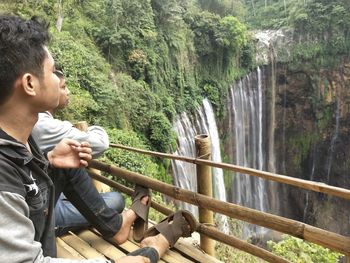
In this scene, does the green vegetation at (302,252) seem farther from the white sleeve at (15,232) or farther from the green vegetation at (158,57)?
the white sleeve at (15,232)

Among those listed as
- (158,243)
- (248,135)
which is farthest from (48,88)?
(248,135)

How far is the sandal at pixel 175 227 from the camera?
2.08m

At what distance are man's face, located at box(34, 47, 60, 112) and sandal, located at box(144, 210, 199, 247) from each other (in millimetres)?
1106

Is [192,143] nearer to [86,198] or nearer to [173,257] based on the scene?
[173,257]

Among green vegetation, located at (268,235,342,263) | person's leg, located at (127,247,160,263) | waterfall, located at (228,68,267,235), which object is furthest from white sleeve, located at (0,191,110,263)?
waterfall, located at (228,68,267,235)

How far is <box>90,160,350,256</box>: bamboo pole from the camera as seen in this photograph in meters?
1.63

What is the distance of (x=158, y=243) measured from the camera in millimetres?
2027

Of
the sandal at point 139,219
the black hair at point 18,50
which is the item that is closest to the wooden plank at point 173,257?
the sandal at point 139,219

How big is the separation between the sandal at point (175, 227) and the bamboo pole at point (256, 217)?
122 millimetres

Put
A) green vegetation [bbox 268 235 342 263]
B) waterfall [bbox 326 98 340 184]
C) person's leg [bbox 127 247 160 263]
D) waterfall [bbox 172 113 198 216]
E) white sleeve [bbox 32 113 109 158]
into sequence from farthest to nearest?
waterfall [bbox 326 98 340 184] < waterfall [bbox 172 113 198 216] < green vegetation [bbox 268 235 342 263] < white sleeve [bbox 32 113 109 158] < person's leg [bbox 127 247 160 263]

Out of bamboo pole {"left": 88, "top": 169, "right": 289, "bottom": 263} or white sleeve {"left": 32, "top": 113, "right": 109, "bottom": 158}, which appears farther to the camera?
bamboo pole {"left": 88, "top": 169, "right": 289, "bottom": 263}

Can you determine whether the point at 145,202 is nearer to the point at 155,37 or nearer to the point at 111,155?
the point at 111,155

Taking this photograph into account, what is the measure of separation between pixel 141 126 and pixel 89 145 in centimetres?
755

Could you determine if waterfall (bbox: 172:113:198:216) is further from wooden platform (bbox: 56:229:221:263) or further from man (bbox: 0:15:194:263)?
man (bbox: 0:15:194:263)
